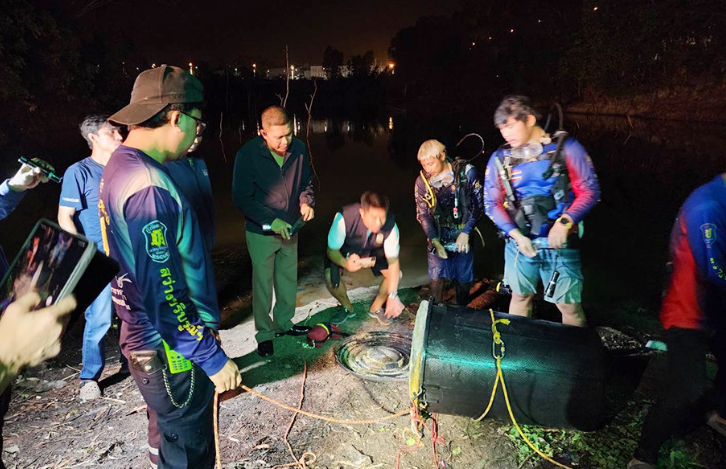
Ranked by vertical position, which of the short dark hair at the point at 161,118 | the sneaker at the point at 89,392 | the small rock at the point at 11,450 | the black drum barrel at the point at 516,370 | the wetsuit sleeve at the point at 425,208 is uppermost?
the short dark hair at the point at 161,118

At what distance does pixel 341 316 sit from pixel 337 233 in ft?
3.44

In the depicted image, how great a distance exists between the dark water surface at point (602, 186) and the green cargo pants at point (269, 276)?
12.2 ft

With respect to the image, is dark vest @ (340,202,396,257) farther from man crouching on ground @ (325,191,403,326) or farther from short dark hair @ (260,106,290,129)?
short dark hair @ (260,106,290,129)

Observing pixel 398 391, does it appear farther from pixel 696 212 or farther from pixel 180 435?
pixel 696 212

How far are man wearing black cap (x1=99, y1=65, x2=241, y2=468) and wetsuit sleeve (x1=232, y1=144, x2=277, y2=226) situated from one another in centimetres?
190

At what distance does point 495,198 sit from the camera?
3643 millimetres

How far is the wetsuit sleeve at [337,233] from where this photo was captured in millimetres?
4246

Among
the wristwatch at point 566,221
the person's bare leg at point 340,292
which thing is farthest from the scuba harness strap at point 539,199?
the person's bare leg at point 340,292

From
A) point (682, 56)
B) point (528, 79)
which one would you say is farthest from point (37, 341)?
point (528, 79)

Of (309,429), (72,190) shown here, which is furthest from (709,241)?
(72,190)

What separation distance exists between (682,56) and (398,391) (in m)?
35.0

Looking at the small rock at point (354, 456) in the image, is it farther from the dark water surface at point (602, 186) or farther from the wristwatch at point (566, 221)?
the dark water surface at point (602, 186)

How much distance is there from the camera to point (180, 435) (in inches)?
78.5

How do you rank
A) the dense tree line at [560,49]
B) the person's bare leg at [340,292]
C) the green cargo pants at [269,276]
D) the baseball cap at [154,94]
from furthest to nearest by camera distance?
the dense tree line at [560,49] < the person's bare leg at [340,292] < the green cargo pants at [269,276] < the baseball cap at [154,94]
